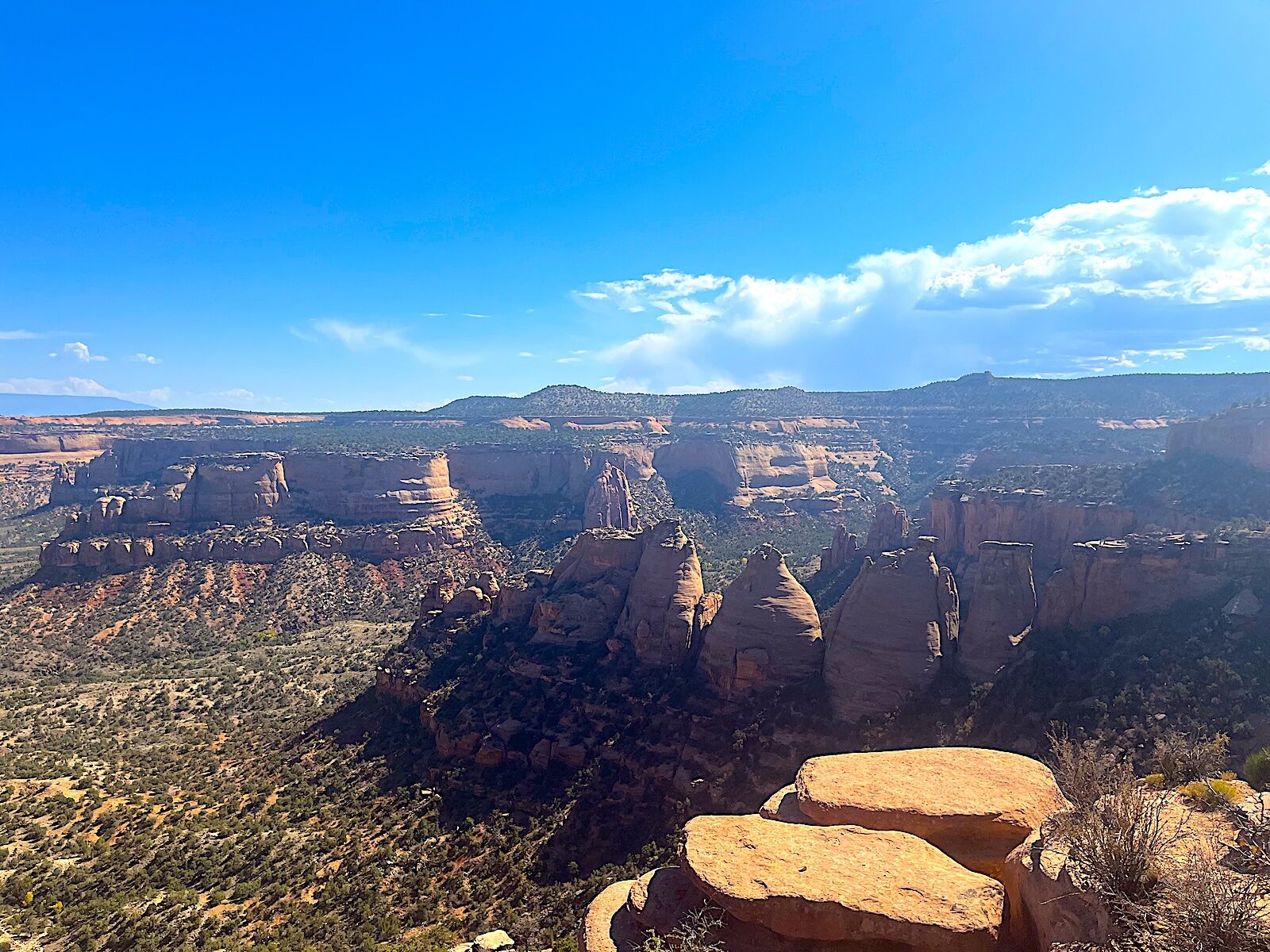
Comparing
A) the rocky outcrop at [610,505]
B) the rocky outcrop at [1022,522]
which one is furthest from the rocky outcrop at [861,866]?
the rocky outcrop at [610,505]

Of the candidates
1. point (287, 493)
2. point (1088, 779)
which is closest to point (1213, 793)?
point (1088, 779)

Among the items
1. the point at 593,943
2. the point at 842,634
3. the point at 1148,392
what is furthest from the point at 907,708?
the point at 1148,392

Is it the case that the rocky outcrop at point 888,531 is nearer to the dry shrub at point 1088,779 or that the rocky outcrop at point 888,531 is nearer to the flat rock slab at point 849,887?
the dry shrub at point 1088,779

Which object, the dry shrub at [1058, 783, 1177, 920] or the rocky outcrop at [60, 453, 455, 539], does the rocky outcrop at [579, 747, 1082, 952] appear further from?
the rocky outcrop at [60, 453, 455, 539]

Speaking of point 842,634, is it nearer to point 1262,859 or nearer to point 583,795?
point 583,795

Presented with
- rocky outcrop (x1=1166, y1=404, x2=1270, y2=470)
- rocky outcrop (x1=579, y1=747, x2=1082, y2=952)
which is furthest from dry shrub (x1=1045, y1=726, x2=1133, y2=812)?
rocky outcrop (x1=1166, y1=404, x2=1270, y2=470)

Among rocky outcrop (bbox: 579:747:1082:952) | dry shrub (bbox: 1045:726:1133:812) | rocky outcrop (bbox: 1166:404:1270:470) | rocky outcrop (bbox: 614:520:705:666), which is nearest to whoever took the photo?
rocky outcrop (bbox: 579:747:1082:952)

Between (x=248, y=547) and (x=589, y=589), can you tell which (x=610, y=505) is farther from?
(x=589, y=589)
